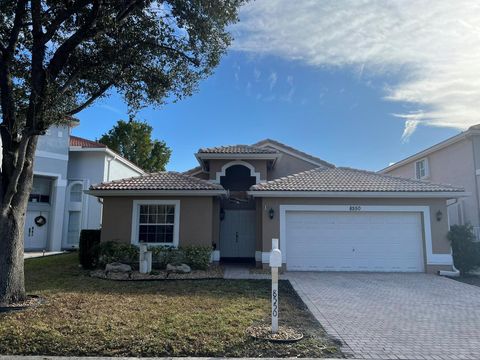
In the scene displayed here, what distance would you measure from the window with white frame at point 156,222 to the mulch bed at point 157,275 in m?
1.84

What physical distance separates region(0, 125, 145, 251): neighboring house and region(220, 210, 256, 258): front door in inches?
385

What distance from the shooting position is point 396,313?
8297mm

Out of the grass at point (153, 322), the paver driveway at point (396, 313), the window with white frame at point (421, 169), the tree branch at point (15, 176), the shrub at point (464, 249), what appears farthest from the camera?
the window with white frame at point (421, 169)

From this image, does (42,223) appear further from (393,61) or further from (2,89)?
(393,61)

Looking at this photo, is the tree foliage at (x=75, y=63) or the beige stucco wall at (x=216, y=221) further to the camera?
the beige stucco wall at (x=216, y=221)

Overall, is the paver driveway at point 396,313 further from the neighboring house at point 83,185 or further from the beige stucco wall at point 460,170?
the neighboring house at point 83,185

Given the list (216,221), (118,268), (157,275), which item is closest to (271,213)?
(216,221)

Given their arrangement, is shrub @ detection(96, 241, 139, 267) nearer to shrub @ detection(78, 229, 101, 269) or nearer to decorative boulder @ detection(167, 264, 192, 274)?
shrub @ detection(78, 229, 101, 269)

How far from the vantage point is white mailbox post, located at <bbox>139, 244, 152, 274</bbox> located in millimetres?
13297

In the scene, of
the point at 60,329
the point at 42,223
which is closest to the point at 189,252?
the point at 60,329

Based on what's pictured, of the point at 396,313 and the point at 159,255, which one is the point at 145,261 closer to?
the point at 159,255

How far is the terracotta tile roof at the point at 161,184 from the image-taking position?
14938mm

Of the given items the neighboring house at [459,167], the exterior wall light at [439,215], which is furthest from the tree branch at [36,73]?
the neighboring house at [459,167]

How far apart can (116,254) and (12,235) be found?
612cm
